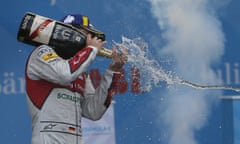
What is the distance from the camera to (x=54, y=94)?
286 centimetres

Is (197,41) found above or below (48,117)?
above

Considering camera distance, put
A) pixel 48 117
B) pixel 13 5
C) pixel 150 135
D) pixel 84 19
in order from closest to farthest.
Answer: pixel 48 117 < pixel 84 19 < pixel 13 5 < pixel 150 135

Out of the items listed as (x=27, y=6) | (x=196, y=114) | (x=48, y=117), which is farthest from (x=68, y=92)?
(x=196, y=114)

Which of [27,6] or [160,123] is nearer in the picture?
[27,6]

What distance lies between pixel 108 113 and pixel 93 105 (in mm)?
1035

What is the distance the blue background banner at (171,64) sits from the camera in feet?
13.1

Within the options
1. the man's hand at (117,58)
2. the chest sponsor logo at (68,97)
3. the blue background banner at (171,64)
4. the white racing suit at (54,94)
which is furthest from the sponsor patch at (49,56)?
the blue background banner at (171,64)

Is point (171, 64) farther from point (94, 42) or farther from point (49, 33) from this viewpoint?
point (49, 33)

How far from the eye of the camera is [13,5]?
12.9ft

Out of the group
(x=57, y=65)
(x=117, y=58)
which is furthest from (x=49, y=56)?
(x=117, y=58)

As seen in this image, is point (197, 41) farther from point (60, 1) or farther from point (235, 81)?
point (60, 1)

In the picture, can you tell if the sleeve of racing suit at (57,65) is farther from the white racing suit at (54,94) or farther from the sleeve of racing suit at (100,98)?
the sleeve of racing suit at (100,98)

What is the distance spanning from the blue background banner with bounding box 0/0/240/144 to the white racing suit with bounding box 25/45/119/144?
43.2 inches

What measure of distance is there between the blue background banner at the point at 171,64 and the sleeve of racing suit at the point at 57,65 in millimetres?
1124
